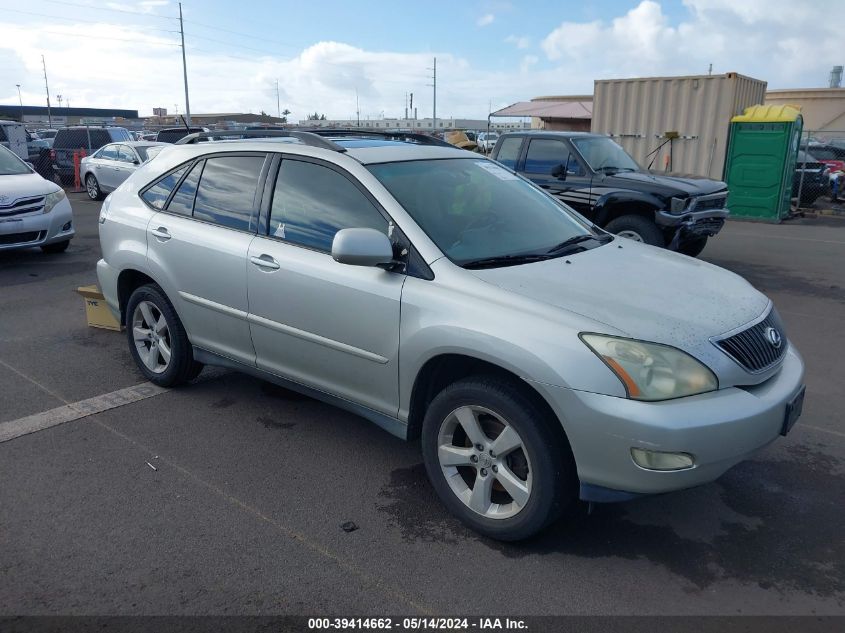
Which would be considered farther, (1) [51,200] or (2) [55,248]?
(2) [55,248]

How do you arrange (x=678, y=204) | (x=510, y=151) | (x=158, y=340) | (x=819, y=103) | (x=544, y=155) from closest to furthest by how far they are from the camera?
(x=158, y=340) → (x=678, y=204) → (x=544, y=155) → (x=510, y=151) → (x=819, y=103)

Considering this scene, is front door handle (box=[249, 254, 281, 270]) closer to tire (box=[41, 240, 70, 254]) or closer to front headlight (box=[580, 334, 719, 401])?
front headlight (box=[580, 334, 719, 401])

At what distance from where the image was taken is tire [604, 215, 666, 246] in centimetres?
874

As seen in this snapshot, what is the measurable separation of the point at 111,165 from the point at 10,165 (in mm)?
6967

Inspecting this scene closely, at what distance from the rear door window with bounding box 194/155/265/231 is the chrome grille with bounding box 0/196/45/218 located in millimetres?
5719

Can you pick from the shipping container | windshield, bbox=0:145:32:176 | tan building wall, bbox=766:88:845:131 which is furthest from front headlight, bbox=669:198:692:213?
tan building wall, bbox=766:88:845:131

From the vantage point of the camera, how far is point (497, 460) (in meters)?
3.07

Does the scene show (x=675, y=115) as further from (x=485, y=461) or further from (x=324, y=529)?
(x=324, y=529)

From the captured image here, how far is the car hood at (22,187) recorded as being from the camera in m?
8.81

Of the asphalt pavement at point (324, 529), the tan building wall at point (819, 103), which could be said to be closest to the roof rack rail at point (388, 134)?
the asphalt pavement at point (324, 529)

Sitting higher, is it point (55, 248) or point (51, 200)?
point (51, 200)

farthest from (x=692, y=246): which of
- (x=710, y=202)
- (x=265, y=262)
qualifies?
(x=265, y=262)

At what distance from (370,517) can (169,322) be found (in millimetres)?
2120

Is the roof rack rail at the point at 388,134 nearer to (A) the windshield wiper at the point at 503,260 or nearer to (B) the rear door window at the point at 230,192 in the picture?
(B) the rear door window at the point at 230,192
